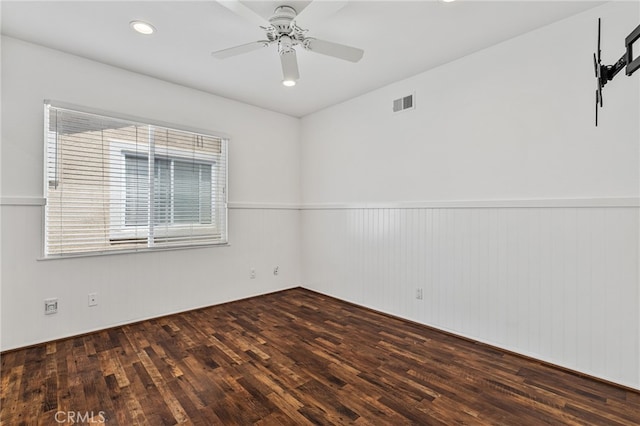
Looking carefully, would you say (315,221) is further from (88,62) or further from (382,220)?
(88,62)

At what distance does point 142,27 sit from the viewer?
245 centimetres

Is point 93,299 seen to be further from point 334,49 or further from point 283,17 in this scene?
point 334,49

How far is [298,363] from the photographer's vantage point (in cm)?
243

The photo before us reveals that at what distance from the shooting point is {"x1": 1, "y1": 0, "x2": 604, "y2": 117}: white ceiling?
2.23 metres

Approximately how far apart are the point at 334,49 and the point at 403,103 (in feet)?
4.76

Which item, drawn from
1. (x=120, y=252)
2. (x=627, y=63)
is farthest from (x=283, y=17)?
(x=120, y=252)

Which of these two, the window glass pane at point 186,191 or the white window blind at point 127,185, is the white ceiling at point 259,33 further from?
the window glass pane at point 186,191

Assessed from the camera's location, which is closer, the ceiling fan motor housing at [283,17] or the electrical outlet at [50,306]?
the ceiling fan motor housing at [283,17]

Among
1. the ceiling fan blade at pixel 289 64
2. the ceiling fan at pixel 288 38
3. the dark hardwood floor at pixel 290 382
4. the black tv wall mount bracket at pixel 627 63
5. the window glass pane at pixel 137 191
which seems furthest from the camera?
the window glass pane at pixel 137 191

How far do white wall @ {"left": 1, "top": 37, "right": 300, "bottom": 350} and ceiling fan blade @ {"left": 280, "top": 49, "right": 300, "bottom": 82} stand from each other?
1777mm

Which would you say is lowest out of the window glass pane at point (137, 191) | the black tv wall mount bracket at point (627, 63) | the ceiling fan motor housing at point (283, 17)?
the window glass pane at point (137, 191)

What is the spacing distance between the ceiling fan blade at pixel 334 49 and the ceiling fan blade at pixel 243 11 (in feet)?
1.09

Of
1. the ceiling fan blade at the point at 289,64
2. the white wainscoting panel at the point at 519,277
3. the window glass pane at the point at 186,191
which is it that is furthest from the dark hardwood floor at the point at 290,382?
the ceiling fan blade at the point at 289,64

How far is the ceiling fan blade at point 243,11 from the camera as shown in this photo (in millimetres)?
1918
